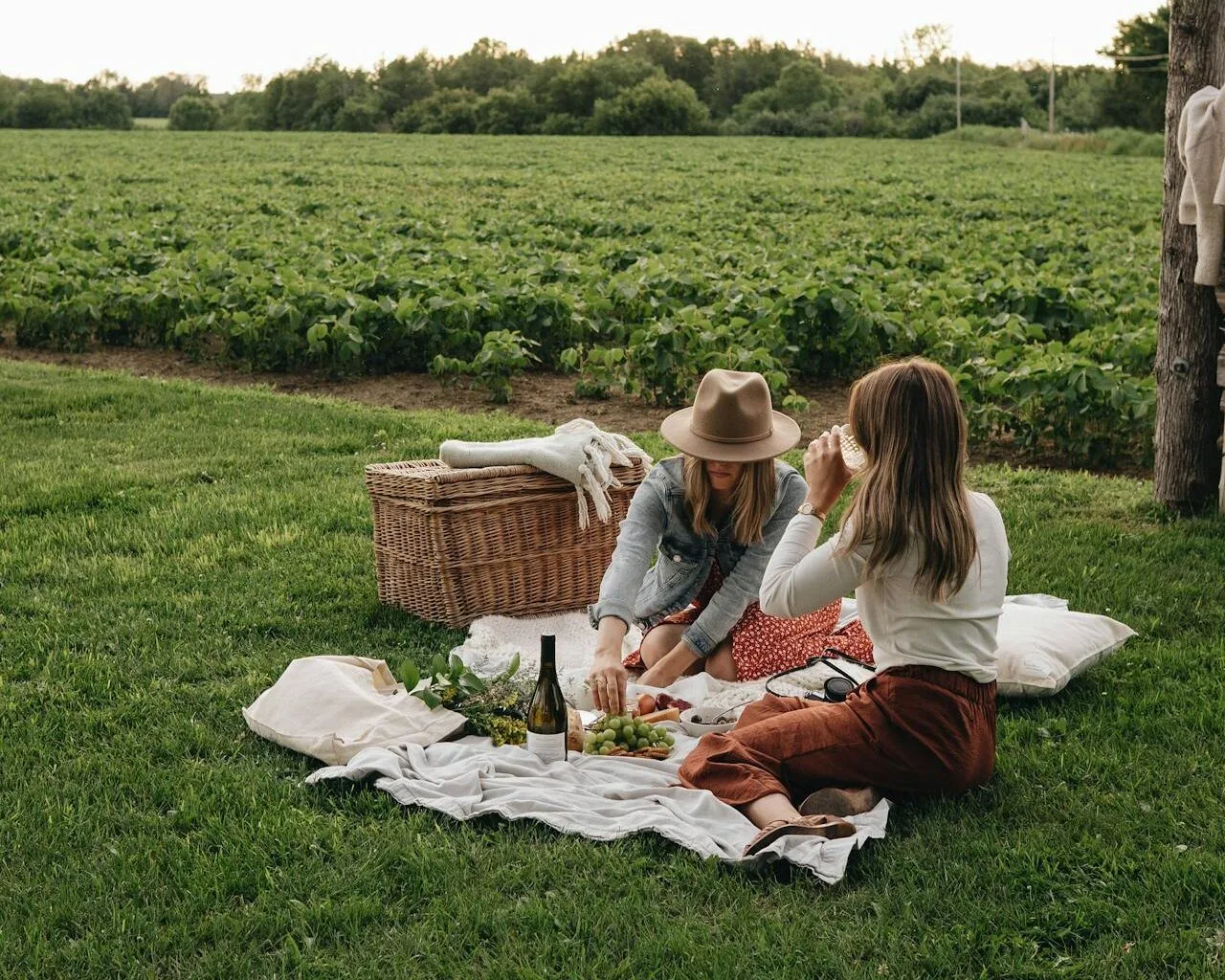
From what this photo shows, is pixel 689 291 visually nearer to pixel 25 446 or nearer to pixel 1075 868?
pixel 25 446

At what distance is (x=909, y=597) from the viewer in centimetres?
368

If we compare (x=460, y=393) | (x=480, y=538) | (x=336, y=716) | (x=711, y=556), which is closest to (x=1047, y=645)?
(x=711, y=556)

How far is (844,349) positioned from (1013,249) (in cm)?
769

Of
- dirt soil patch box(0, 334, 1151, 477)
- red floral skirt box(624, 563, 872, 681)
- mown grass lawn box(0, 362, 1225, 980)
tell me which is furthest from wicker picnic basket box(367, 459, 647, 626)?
dirt soil patch box(0, 334, 1151, 477)

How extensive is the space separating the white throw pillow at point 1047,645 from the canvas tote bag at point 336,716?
1943 millimetres

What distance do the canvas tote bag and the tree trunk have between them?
4.44m

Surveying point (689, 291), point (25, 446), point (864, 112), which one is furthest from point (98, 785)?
point (864, 112)

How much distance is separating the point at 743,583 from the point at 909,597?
3.96ft

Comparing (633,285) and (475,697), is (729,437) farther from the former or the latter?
(633,285)

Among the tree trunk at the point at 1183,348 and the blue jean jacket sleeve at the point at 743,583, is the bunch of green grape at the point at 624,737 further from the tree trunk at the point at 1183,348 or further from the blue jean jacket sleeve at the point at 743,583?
the tree trunk at the point at 1183,348

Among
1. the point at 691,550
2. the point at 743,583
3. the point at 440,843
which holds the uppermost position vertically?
the point at 691,550

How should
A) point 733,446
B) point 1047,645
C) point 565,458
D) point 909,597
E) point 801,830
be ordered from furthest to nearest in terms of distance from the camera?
point 565,458 → point 1047,645 → point 733,446 → point 909,597 → point 801,830

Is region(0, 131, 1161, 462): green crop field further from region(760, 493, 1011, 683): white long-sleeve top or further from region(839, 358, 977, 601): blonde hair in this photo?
region(839, 358, 977, 601): blonde hair

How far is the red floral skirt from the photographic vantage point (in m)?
5.00
